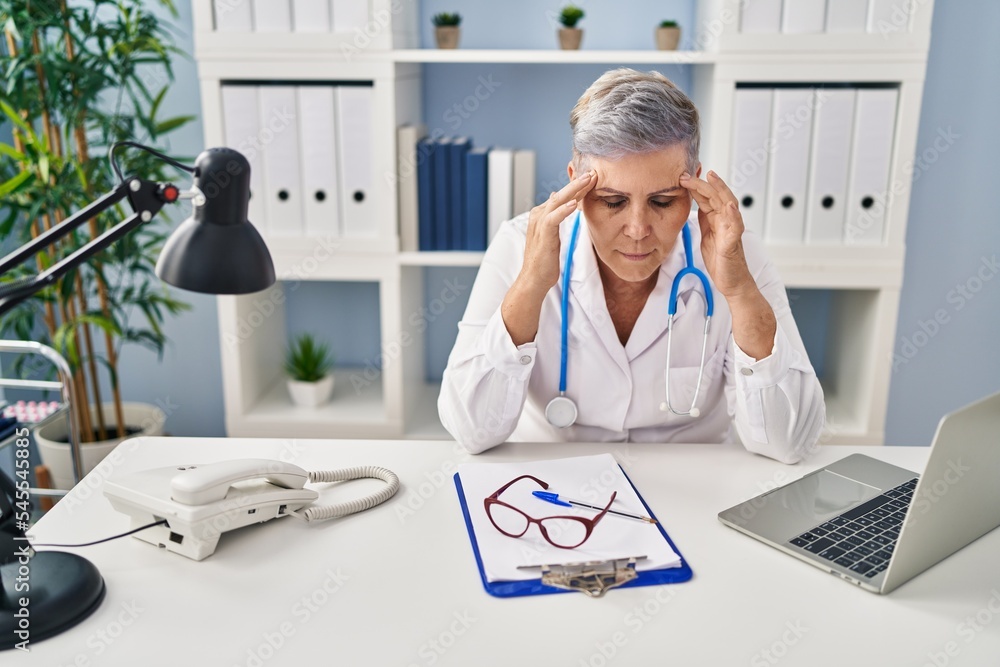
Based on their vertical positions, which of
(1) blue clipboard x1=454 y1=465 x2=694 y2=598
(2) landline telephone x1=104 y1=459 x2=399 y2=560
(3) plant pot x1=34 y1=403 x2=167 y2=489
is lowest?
(3) plant pot x1=34 y1=403 x2=167 y2=489

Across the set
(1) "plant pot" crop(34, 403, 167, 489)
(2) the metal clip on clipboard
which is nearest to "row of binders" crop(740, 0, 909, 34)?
(2) the metal clip on clipboard

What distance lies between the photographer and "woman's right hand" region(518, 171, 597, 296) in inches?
53.5

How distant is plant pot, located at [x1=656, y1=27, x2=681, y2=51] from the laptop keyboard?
1356 millimetres

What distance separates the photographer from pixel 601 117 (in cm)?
135

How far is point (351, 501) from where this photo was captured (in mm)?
1164

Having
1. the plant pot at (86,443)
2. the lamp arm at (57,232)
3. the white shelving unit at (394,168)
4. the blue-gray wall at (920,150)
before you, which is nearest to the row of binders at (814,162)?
the white shelving unit at (394,168)

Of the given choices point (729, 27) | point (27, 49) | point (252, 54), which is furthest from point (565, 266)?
point (27, 49)

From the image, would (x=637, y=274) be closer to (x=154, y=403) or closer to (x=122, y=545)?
(x=122, y=545)

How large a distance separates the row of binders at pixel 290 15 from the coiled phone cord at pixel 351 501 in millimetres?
1268

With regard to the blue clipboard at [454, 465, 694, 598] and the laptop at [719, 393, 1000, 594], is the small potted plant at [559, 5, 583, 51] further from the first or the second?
the blue clipboard at [454, 465, 694, 598]

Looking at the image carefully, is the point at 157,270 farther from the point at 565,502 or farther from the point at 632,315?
the point at 632,315

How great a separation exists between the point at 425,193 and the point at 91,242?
1.42 meters

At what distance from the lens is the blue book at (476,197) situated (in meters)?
2.22

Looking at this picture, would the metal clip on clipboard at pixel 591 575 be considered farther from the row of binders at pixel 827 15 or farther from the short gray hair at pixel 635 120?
the row of binders at pixel 827 15
